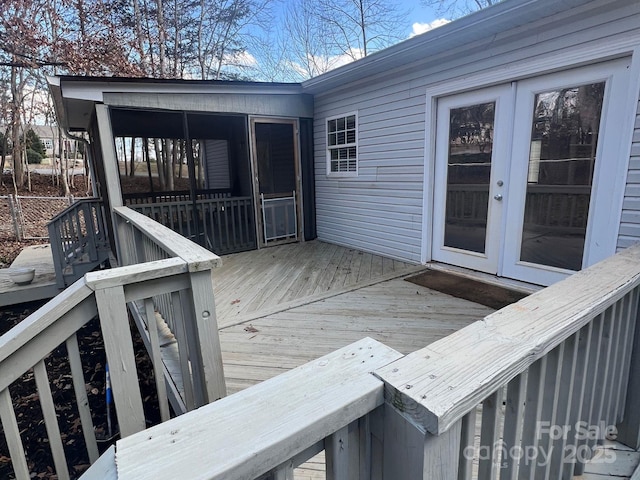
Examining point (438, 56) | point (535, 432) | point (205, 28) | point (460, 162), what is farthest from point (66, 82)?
point (205, 28)

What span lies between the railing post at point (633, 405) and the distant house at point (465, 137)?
1599 millimetres

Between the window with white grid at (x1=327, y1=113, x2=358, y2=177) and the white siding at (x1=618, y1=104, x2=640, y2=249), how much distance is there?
3.15 m

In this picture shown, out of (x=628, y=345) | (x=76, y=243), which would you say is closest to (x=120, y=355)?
(x=628, y=345)

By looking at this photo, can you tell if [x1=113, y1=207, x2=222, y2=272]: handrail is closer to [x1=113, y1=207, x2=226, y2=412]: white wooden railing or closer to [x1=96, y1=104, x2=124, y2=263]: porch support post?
[x1=113, y1=207, x2=226, y2=412]: white wooden railing

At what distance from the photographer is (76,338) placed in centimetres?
123

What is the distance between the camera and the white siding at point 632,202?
8.40 feet

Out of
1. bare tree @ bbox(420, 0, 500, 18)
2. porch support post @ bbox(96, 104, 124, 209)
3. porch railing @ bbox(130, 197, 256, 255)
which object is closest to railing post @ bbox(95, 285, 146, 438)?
porch support post @ bbox(96, 104, 124, 209)

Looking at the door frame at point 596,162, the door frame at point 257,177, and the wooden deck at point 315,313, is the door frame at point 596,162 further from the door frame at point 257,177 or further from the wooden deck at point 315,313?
the door frame at point 257,177

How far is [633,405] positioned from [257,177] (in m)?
4.89

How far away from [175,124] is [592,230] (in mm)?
7382

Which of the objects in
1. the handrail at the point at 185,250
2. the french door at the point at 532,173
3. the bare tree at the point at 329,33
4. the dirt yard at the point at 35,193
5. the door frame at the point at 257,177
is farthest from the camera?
the bare tree at the point at 329,33

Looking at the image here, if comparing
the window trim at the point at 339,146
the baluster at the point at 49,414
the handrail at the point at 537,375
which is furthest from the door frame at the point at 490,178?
the baluster at the point at 49,414

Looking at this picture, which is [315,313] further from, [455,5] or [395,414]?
[455,5]

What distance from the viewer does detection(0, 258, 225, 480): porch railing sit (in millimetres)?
1186
